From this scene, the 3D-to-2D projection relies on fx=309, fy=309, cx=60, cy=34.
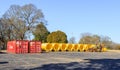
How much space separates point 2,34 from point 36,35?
9.50 meters

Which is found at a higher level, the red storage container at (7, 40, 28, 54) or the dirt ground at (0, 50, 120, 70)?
the red storage container at (7, 40, 28, 54)

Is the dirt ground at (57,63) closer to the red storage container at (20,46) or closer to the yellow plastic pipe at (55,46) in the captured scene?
the red storage container at (20,46)

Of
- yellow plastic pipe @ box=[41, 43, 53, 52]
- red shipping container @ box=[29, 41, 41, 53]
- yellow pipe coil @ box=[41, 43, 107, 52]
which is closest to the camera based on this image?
red shipping container @ box=[29, 41, 41, 53]

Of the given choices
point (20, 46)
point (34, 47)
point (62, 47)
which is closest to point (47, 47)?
point (62, 47)

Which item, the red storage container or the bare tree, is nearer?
the red storage container

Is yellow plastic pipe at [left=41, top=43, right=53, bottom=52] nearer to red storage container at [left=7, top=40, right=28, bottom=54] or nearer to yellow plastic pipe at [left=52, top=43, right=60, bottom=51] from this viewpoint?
yellow plastic pipe at [left=52, top=43, right=60, bottom=51]

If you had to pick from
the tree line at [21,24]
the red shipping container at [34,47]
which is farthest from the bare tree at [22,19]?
the red shipping container at [34,47]

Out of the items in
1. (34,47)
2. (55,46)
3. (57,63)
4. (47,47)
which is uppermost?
(55,46)

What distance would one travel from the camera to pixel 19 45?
155 feet

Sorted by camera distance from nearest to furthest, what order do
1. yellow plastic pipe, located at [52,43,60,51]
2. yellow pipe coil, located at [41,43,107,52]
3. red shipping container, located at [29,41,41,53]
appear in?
red shipping container, located at [29,41,41,53] → yellow pipe coil, located at [41,43,107,52] → yellow plastic pipe, located at [52,43,60,51]

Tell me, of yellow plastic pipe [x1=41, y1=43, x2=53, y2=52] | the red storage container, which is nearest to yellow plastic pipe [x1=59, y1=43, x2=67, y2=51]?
yellow plastic pipe [x1=41, y1=43, x2=53, y2=52]

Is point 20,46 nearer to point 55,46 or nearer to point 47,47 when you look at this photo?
point 47,47

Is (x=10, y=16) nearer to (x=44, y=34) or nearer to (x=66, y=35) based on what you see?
(x=44, y=34)

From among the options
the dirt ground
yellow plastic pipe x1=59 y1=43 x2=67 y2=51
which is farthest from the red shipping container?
the dirt ground
